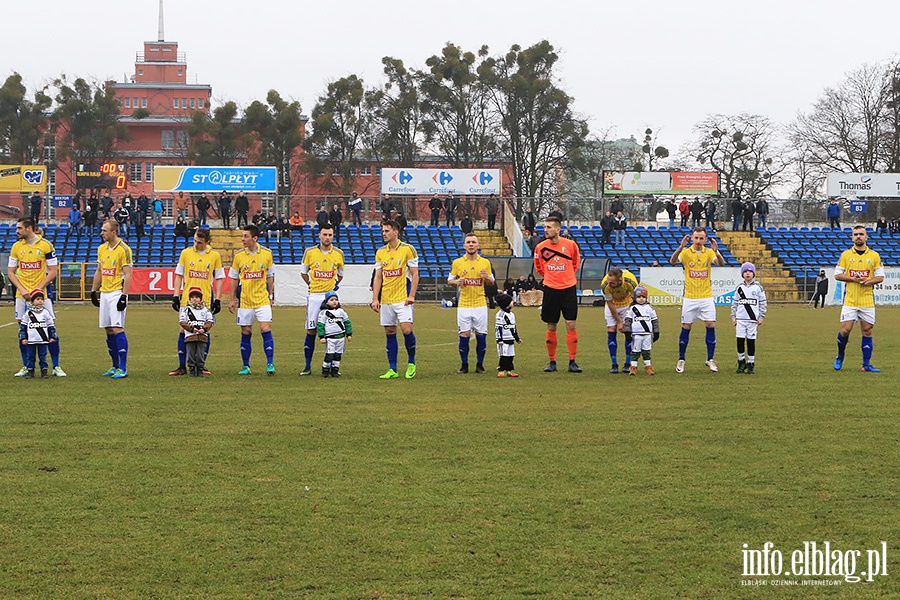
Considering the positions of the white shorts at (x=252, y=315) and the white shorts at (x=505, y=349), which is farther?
the white shorts at (x=505, y=349)

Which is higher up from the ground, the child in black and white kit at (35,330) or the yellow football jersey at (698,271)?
the yellow football jersey at (698,271)

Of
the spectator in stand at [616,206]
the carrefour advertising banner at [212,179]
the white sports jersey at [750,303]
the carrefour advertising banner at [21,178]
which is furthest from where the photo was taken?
the carrefour advertising banner at [21,178]

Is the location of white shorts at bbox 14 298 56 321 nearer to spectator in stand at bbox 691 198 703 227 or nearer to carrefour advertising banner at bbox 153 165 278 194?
carrefour advertising banner at bbox 153 165 278 194

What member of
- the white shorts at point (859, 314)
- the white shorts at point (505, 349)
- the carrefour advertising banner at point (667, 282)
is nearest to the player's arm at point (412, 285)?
the white shorts at point (505, 349)

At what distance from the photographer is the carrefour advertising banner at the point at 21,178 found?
54719 millimetres

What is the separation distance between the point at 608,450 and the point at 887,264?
1710 inches

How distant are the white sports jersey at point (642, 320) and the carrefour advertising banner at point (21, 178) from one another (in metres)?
46.8

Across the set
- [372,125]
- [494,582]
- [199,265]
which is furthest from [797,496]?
[372,125]

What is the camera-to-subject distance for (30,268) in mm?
14266

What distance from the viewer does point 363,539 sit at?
604cm

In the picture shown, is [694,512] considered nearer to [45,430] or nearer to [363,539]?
[363,539]

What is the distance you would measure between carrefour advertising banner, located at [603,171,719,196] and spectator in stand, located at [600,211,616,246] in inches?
303

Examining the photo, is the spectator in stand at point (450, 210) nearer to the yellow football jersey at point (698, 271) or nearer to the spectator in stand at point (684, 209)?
the spectator in stand at point (684, 209)

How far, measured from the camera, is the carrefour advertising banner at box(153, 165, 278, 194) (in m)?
53.8
